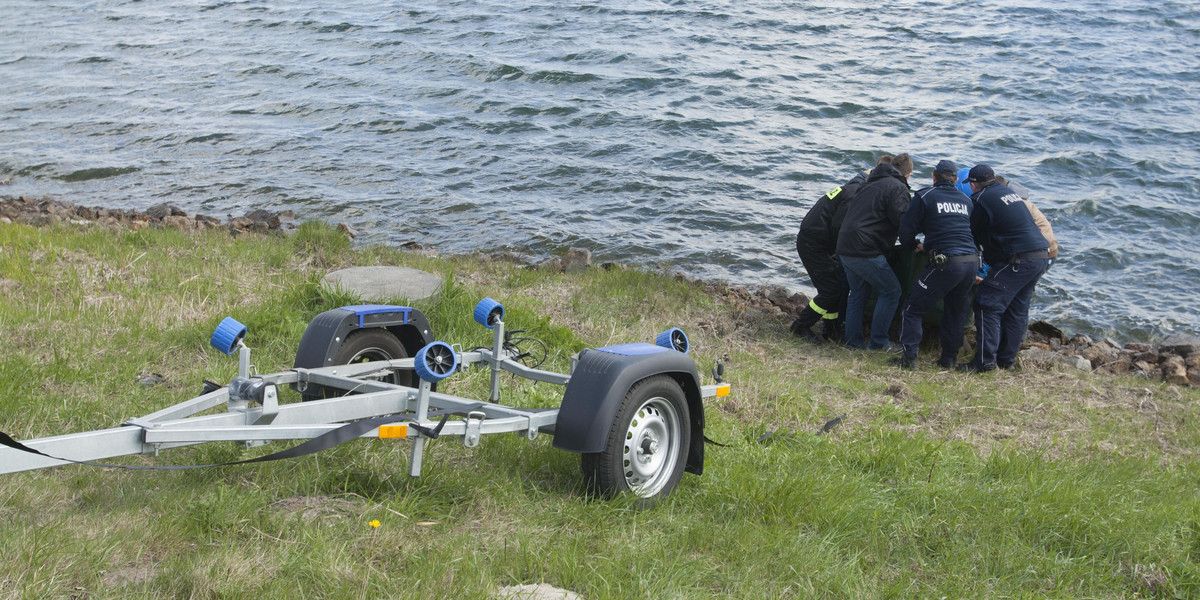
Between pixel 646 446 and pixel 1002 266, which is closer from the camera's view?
pixel 646 446

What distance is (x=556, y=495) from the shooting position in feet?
15.3

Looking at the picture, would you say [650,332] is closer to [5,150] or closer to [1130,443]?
[1130,443]

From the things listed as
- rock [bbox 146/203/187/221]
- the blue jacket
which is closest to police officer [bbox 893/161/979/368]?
the blue jacket

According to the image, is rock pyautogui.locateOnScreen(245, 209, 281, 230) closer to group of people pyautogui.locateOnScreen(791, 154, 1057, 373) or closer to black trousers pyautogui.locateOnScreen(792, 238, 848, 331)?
black trousers pyautogui.locateOnScreen(792, 238, 848, 331)

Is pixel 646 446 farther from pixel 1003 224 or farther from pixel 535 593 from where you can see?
pixel 1003 224

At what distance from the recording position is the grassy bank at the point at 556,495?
3709 mm

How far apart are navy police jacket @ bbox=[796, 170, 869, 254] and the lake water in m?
1.80

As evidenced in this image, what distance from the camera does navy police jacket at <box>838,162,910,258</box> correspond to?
10281 millimetres

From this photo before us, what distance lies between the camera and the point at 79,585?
3363 millimetres

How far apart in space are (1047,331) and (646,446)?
8595mm

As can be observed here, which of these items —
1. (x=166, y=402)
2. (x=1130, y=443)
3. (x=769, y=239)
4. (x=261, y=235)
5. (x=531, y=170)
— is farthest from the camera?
(x=531, y=170)

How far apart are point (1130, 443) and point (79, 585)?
668 centimetres

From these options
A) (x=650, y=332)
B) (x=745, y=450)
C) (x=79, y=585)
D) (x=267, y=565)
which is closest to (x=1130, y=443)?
(x=745, y=450)

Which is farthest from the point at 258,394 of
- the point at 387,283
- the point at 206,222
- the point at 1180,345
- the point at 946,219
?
the point at 1180,345
